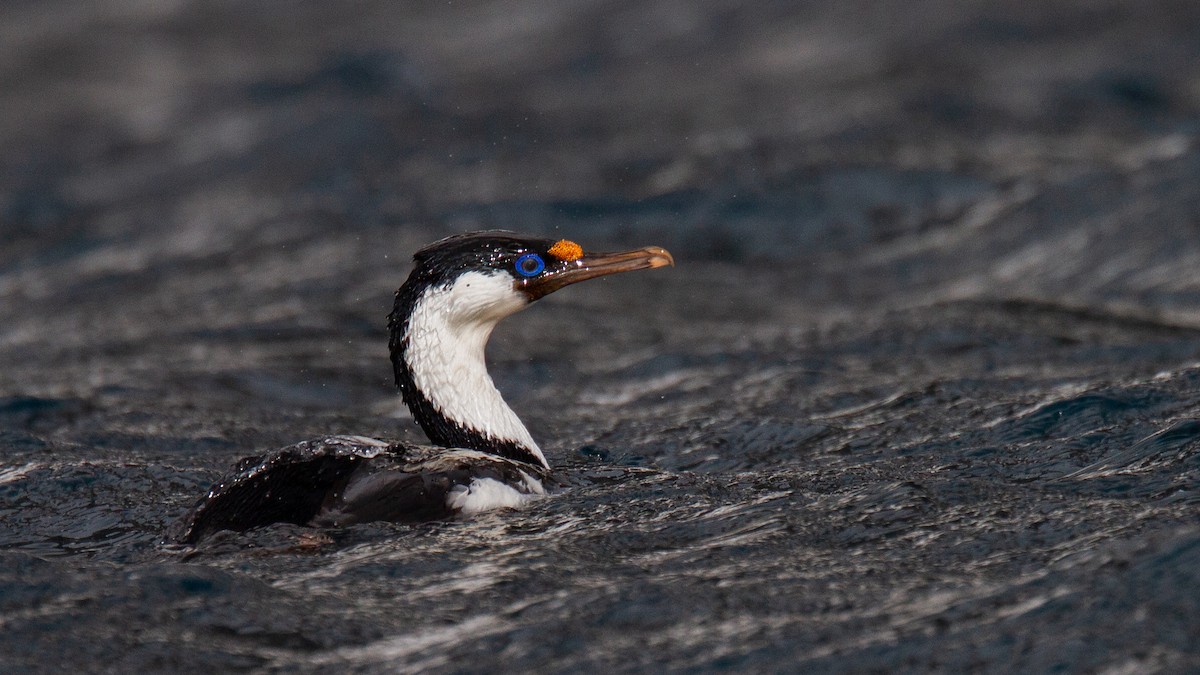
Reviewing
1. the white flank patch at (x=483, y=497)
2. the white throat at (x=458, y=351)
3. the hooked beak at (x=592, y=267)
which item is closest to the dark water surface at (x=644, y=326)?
the white flank patch at (x=483, y=497)

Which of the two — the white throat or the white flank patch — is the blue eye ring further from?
the white flank patch

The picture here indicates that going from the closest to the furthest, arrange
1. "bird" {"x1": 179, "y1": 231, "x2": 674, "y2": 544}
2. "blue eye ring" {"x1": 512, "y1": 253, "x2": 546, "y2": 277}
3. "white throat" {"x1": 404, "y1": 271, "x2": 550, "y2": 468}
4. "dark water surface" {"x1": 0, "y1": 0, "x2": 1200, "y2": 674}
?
"dark water surface" {"x1": 0, "y1": 0, "x2": 1200, "y2": 674} < "bird" {"x1": 179, "y1": 231, "x2": 674, "y2": 544} < "white throat" {"x1": 404, "y1": 271, "x2": 550, "y2": 468} < "blue eye ring" {"x1": 512, "y1": 253, "x2": 546, "y2": 277}

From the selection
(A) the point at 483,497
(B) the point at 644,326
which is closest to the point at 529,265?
(A) the point at 483,497

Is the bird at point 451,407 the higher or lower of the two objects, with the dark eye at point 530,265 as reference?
lower

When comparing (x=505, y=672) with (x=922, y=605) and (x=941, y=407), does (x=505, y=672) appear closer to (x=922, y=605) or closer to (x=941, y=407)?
(x=922, y=605)

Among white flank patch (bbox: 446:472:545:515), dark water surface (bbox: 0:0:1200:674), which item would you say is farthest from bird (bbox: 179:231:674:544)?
dark water surface (bbox: 0:0:1200:674)

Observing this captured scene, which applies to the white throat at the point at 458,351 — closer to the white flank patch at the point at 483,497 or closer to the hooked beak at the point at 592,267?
the hooked beak at the point at 592,267

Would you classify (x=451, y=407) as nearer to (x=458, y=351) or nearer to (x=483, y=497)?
(x=458, y=351)
